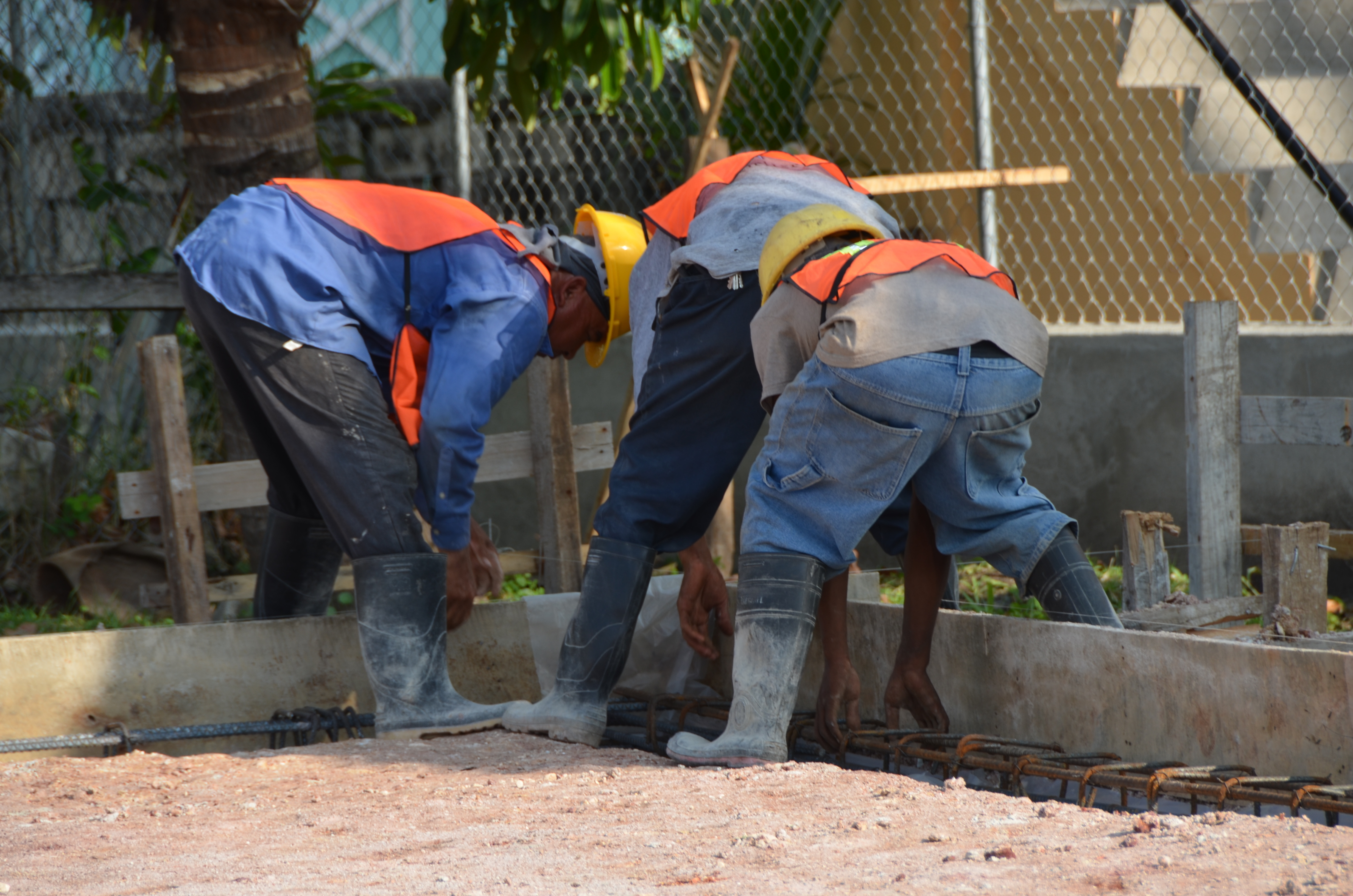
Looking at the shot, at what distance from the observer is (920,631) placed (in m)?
3.27

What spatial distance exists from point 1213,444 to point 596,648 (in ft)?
6.50

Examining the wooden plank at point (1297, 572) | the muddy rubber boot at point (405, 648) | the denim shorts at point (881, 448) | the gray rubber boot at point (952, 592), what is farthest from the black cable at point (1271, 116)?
the muddy rubber boot at point (405, 648)

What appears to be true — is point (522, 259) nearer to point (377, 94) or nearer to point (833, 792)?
point (833, 792)

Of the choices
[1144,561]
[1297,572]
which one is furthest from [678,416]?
[1297,572]

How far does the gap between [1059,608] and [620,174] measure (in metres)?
4.47

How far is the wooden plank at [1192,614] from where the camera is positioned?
144 inches

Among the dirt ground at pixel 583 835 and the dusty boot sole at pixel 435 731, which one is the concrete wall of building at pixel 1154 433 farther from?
the dirt ground at pixel 583 835

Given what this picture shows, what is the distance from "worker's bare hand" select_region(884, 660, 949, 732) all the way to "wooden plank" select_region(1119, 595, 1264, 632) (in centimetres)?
67

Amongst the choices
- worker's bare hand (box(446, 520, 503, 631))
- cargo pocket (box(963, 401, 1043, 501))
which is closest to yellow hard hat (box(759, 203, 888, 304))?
cargo pocket (box(963, 401, 1043, 501))

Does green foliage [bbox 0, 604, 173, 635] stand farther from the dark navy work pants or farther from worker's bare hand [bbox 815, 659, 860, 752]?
worker's bare hand [bbox 815, 659, 860, 752]

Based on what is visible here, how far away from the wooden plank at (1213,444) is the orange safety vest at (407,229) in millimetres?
1909

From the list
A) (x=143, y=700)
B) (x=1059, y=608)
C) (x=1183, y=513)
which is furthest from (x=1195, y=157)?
(x=143, y=700)

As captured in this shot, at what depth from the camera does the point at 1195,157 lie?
6.02 m

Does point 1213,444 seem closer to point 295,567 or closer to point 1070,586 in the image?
point 1070,586
